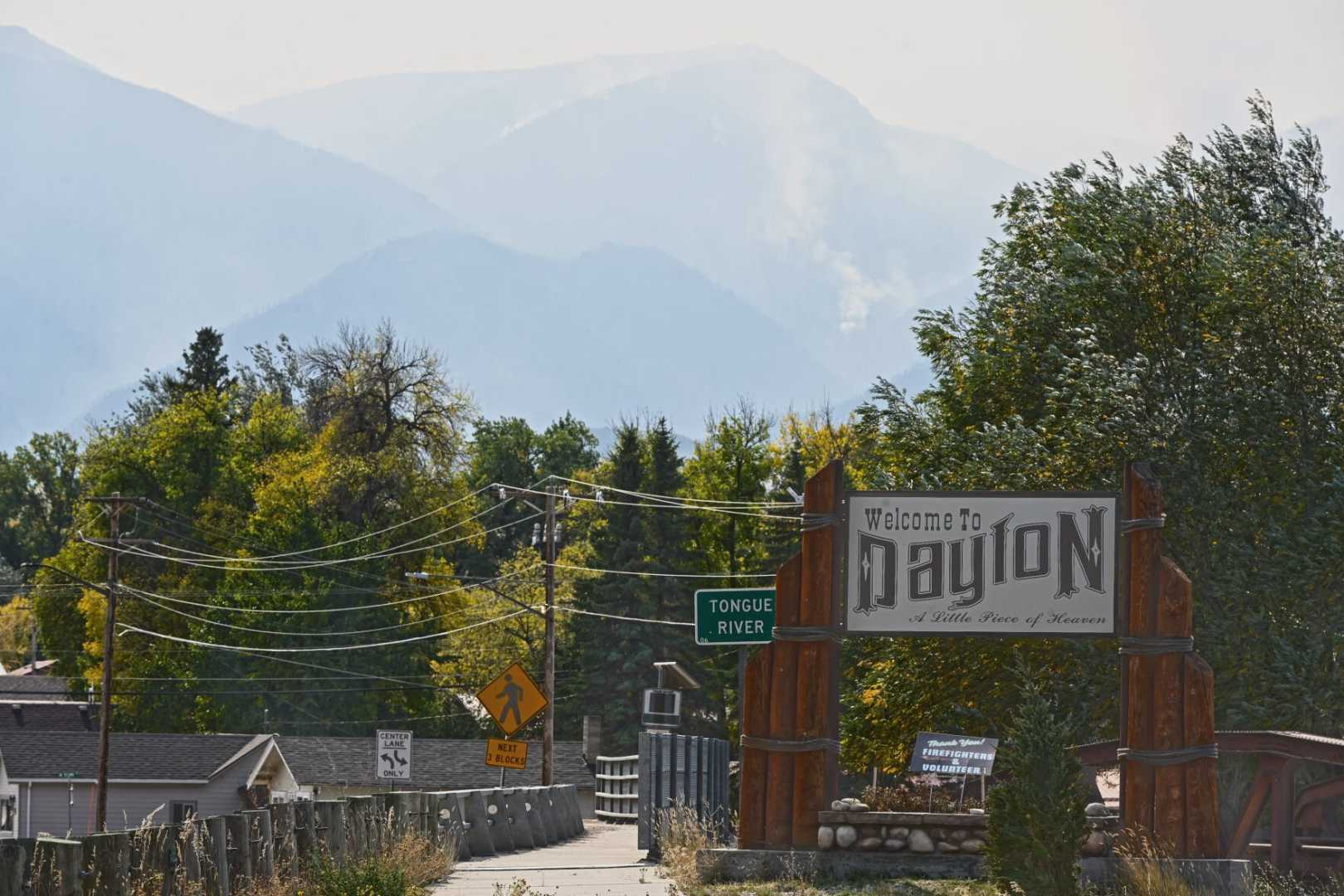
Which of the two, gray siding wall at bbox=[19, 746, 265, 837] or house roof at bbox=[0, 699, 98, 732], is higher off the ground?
house roof at bbox=[0, 699, 98, 732]

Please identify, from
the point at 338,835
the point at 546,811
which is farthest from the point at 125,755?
the point at 338,835

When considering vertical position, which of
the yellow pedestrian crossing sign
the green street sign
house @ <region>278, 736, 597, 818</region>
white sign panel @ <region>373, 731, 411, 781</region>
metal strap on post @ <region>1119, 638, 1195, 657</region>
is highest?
the green street sign

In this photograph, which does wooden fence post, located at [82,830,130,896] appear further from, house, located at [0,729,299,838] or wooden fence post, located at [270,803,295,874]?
house, located at [0,729,299,838]

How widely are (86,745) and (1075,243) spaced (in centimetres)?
4017

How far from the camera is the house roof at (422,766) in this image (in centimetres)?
5762

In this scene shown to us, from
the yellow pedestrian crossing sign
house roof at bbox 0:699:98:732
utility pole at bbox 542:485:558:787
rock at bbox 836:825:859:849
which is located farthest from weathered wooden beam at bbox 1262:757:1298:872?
house roof at bbox 0:699:98:732

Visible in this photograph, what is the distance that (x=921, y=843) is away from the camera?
18000 millimetres

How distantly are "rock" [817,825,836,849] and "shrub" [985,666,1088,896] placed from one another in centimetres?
394

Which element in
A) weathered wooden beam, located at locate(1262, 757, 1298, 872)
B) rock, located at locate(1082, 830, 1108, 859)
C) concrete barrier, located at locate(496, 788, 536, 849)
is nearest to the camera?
weathered wooden beam, located at locate(1262, 757, 1298, 872)

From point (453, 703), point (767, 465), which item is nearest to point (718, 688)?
point (767, 465)

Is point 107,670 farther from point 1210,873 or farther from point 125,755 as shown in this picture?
point 1210,873

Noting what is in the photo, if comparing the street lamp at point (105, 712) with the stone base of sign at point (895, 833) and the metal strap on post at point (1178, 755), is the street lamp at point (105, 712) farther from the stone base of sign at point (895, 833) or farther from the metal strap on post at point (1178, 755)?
the metal strap on post at point (1178, 755)

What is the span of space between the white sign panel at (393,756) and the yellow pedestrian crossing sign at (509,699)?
11.9 feet

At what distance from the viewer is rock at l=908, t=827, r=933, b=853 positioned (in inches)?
707
